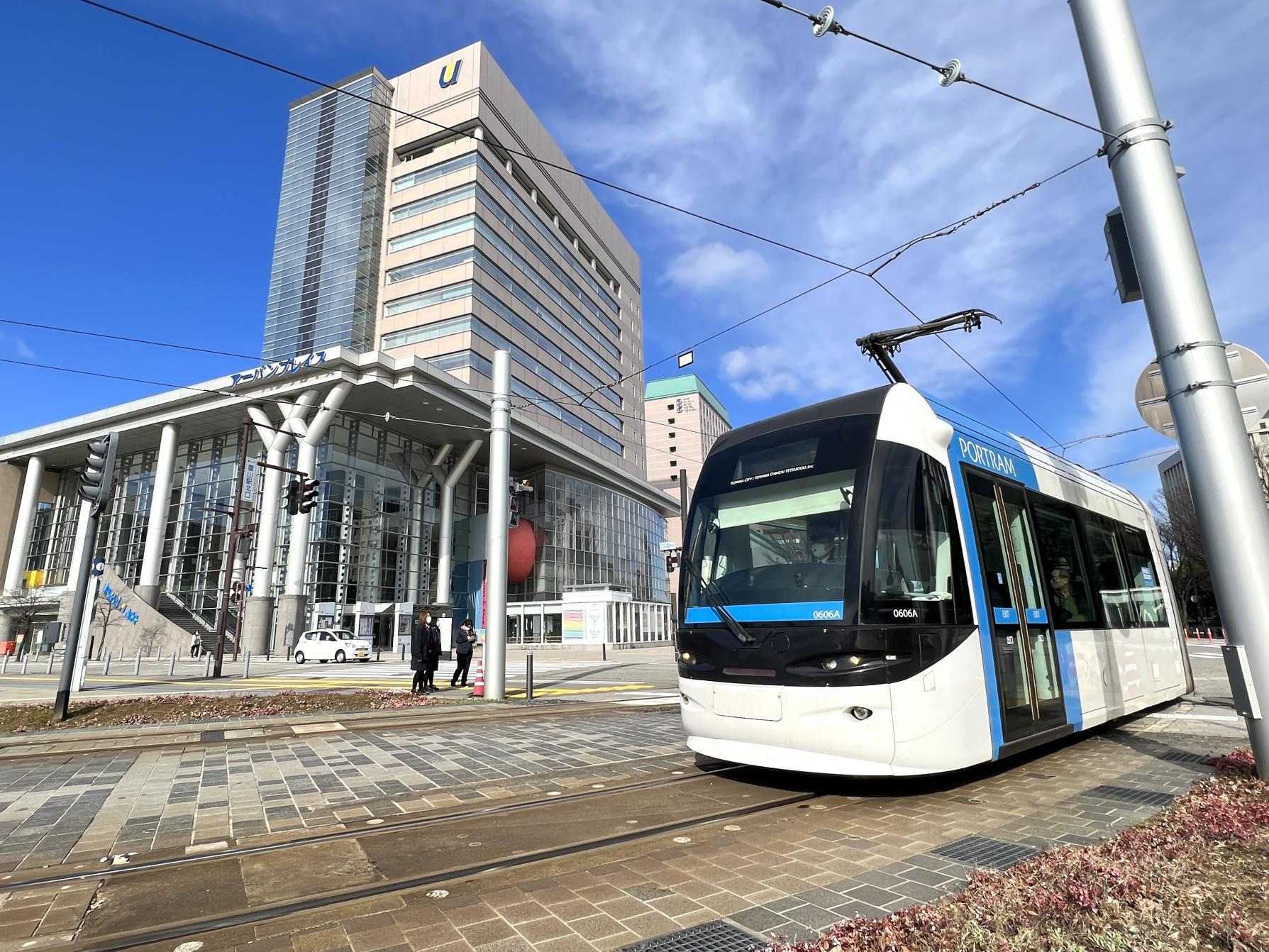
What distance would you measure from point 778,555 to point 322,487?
1582 inches

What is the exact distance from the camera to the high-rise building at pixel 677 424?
301 feet

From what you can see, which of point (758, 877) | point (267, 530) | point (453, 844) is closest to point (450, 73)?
point (267, 530)

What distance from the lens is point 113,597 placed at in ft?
119

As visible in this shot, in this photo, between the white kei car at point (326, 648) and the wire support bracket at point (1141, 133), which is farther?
the white kei car at point (326, 648)

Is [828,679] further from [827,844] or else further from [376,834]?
[376,834]

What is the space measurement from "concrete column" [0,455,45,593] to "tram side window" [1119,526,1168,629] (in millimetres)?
67448

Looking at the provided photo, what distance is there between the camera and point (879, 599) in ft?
16.3

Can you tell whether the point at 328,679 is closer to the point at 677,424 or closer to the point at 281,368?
the point at 281,368

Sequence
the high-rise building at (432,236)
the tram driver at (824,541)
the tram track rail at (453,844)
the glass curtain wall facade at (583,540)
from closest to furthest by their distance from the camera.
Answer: the tram track rail at (453,844), the tram driver at (824,541), the high-rise building at (432,236), the glass curtain wall facade at (583,540)

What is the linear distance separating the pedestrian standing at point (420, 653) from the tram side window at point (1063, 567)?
1176 cm

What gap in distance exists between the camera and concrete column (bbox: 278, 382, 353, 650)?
37.8 m

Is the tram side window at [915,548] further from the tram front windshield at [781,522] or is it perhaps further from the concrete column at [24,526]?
the concrete column at [24,526]

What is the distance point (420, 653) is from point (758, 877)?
40.4ft

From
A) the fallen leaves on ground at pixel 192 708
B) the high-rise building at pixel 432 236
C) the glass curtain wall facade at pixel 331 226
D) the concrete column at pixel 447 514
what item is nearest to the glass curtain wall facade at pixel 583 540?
the high-rise building at pixel 432 236
